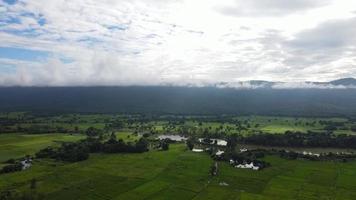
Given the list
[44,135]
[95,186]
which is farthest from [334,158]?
[44,135]

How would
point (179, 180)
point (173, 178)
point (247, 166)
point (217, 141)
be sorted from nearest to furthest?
point (179, 180), point (173, 178), point (247, 166), point (217, 141)

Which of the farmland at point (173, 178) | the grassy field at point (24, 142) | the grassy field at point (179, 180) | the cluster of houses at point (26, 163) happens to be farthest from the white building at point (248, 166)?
the grassy field at point (24, 142)

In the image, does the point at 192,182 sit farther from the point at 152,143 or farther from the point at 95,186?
the point at 152,143

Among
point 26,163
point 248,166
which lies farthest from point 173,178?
point 26,163

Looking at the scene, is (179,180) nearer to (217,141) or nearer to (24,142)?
(217,141)

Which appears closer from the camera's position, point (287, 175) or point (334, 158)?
point (287, 175)

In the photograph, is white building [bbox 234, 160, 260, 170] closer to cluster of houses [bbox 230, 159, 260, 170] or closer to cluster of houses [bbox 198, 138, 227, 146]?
cluster of houses [bbox 230, 159, 260, 170]

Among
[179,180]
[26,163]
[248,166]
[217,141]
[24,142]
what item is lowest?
[26,163]

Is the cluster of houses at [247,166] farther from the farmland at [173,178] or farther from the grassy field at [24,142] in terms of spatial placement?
the grassy field at [24,142]
